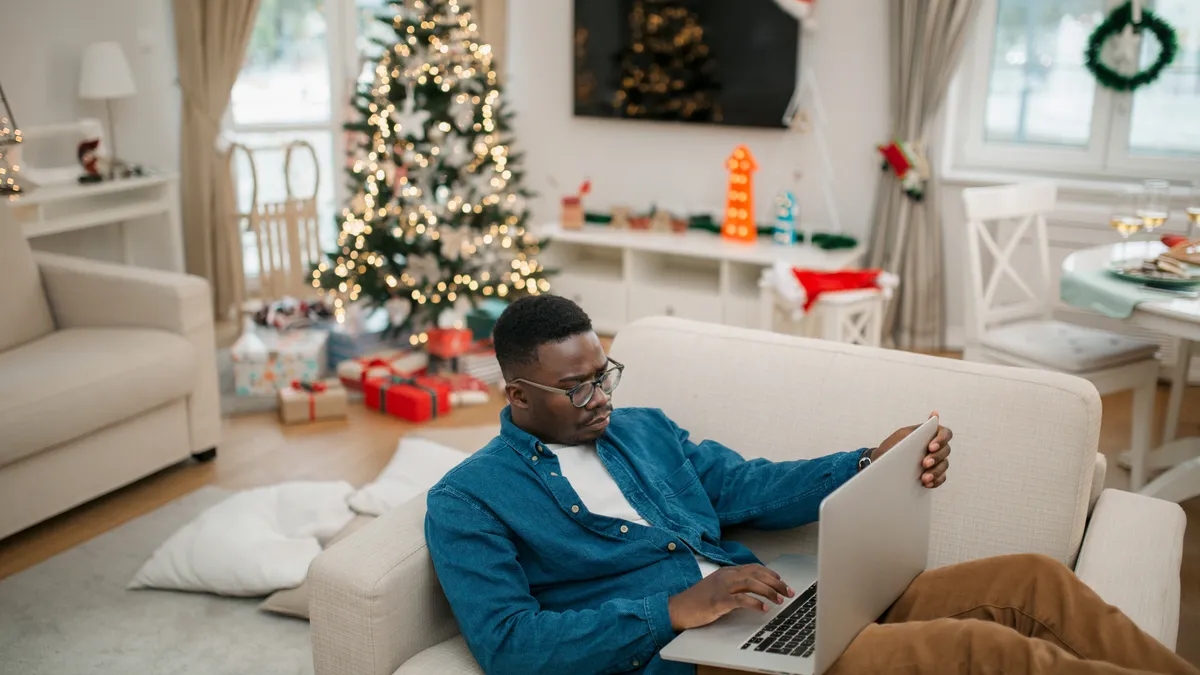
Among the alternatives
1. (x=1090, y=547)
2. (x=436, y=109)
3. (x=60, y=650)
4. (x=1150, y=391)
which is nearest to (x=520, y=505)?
(x=1090, y=547)

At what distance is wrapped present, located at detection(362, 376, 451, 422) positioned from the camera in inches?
157

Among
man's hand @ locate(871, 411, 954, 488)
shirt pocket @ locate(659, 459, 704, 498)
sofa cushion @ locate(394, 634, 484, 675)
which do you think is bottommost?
sofa cushion @ locate(394, 634, 484, 675)

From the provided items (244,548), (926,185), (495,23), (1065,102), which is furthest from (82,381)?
(1065,102)

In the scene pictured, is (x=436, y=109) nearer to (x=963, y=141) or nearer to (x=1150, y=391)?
(x=963, y=141)

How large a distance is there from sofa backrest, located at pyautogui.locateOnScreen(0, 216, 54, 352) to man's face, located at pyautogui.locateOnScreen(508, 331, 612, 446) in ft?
7.34

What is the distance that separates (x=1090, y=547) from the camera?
5.61ft

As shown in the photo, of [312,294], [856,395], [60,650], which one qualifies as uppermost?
[856,395]

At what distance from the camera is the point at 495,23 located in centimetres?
545

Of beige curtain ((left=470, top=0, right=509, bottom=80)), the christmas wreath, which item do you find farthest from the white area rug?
the christmas wreath

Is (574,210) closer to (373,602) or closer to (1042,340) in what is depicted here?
(1042,340)

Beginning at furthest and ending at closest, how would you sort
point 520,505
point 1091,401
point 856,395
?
point 856,395 → point 1091,401 → point 520,505

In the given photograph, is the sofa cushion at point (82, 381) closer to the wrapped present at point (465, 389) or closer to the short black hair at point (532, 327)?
the wrapped present at point (465, 389)

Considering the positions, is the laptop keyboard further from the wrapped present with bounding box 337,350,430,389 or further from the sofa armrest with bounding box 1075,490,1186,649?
the wrapped present with bounding box 337,350,430,389

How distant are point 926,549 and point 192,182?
4.29 meters
